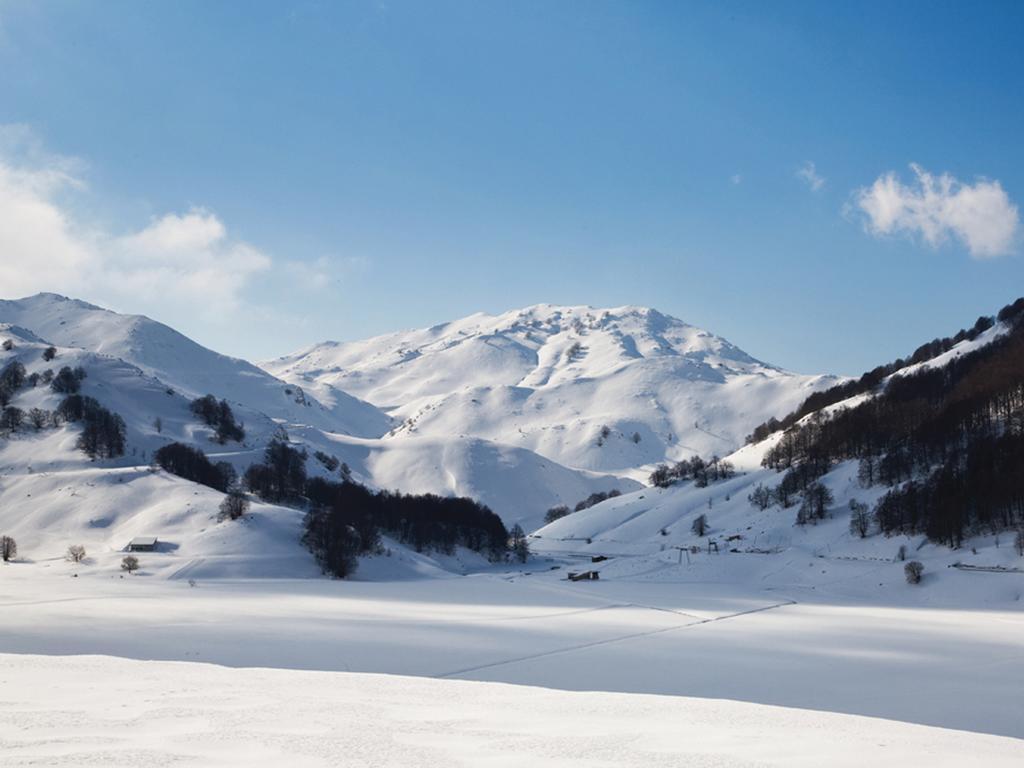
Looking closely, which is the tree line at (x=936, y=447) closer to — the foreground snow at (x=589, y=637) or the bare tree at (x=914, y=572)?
the bare tree at (x=914, y=572)

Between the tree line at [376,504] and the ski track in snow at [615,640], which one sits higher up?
the tree line at [376,504]

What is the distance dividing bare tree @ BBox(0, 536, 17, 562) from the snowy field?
34.7 ft

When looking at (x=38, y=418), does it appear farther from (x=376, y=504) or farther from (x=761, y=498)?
(x=761, y=498)

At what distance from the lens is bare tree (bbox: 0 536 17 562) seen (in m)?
83.6

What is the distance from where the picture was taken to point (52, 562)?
81.4m

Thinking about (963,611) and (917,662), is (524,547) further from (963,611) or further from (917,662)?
(917,662)

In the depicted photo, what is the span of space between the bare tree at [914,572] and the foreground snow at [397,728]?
66277mm

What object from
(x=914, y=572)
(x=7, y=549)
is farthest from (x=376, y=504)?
(x=914, y=572)

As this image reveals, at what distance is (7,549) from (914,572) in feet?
335

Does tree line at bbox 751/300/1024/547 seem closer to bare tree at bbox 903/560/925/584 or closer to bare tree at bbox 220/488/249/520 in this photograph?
bare tree at bbox 903/560/925/584

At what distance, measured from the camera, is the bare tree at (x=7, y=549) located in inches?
3292

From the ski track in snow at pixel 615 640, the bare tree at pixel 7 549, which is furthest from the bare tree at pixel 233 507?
the ski track in snow at pixel 615 640

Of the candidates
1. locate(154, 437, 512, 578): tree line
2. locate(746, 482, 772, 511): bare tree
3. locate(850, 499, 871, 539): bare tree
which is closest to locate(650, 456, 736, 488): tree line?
locate(746, 482, 772, 511): bare tree

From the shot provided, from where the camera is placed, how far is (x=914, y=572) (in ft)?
248
